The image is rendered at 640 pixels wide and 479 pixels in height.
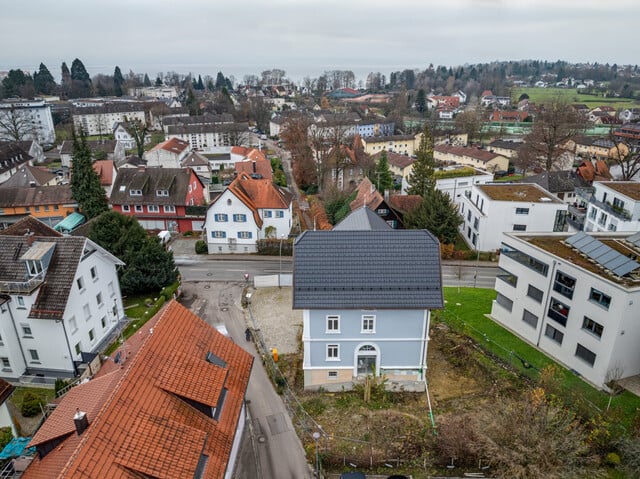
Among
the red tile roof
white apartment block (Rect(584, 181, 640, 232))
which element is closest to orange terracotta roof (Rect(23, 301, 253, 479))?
white apartment block (Rect(584, 181, 640, 232))

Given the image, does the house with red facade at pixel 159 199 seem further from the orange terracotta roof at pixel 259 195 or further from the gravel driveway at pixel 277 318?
the gravel driveway at pixel 277 318

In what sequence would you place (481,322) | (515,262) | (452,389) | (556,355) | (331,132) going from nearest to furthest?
(452,389) → (556,355) → (515,262) → (481,322) → (331,132)

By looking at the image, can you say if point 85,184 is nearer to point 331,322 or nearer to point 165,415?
point 331,322

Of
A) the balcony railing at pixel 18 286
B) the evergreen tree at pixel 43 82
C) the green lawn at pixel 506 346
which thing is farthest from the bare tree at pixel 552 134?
the evergreen tree at pixel 43 82

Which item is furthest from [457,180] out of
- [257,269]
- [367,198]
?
[257,269]

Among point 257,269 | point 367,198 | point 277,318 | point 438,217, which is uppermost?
point 367,198

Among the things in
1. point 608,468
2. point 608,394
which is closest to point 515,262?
point 608,394

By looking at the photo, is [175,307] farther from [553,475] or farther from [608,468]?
[608,468]
